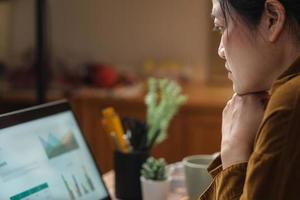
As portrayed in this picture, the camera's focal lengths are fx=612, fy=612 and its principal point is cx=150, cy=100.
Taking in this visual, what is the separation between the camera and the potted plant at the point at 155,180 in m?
1.50

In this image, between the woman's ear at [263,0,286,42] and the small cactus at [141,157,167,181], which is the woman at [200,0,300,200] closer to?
the woman's ear at [263,0,286,42]

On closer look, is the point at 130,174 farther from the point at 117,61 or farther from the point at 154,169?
the point at 117,61

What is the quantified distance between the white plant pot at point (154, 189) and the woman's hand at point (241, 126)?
1.37 ft

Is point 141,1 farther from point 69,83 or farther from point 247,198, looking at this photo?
point 247,198

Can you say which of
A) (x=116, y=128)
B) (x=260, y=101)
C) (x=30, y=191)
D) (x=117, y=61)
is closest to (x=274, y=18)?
(x=260, y=101)

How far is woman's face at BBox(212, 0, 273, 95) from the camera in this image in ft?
3.10

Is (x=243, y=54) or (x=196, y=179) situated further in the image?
(x=196, y=179)

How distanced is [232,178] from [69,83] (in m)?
2.48

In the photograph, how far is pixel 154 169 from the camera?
1515 mm

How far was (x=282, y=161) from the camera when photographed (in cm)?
83

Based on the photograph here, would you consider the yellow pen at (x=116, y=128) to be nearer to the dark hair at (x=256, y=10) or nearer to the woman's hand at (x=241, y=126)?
the woman's hand at (x=241, y=126)

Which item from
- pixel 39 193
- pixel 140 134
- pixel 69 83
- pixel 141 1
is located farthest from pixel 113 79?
pixel 39 193

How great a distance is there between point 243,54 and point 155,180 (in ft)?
2.04

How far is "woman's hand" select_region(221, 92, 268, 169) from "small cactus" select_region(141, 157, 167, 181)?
41 cm
